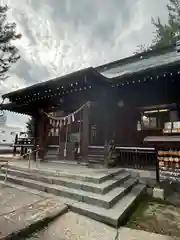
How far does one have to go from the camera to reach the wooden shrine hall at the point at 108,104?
5.71 m

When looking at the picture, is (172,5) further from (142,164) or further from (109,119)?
(142,164)

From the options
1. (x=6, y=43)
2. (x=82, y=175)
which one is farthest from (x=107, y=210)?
(x=6, y=43)

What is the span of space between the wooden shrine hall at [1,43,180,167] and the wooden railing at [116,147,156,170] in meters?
0.20

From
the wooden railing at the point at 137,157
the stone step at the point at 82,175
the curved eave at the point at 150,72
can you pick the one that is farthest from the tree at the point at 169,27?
the stone step at the point at 82,175

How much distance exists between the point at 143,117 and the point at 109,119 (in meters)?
1.47

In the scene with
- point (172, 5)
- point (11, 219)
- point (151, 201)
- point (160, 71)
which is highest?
point (172, 5)

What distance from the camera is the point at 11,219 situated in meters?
2.81

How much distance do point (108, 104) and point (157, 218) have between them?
15.7 feet

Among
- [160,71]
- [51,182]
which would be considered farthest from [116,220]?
[160,71]

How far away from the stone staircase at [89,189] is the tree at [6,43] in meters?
9.63

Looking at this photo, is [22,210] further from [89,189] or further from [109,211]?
[109,211]

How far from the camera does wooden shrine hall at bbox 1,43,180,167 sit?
5711 mm

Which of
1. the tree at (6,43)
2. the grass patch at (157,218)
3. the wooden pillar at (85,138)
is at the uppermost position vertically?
the tree at (6,43)

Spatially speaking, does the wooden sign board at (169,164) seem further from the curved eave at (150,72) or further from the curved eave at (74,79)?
the curved eave at (74,79)
